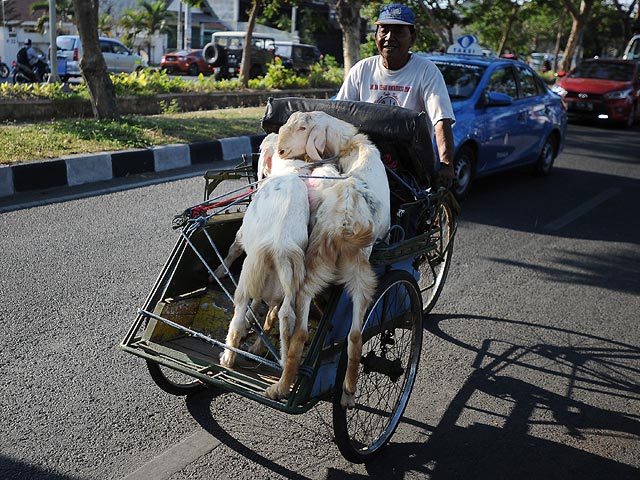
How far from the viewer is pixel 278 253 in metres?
2.66

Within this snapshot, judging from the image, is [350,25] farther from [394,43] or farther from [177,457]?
[177,457]

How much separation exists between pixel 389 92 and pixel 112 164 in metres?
4.91

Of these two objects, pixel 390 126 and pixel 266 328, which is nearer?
pixel 266 328

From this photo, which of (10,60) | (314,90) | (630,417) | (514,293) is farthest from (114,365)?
(10,60)

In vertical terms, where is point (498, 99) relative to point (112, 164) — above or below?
above

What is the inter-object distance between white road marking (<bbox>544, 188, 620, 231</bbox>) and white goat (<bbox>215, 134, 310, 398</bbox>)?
5.28 m

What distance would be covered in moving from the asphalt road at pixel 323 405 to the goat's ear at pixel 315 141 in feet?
4.04

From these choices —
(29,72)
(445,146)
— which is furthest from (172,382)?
(29,72)

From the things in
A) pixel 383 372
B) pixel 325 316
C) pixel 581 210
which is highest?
pixel 325 316

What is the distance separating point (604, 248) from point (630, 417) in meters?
3.43

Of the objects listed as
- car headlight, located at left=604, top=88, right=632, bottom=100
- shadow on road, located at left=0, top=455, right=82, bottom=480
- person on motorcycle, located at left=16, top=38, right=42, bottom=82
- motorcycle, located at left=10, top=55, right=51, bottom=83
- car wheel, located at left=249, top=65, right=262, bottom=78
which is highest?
car headlight, located at left=604, top=88, right=632, bottom=100

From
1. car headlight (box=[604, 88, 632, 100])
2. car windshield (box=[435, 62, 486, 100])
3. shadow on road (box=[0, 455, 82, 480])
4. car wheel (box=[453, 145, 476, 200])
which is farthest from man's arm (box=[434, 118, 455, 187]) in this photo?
car headlight (box=[604, 88, 632, 100])

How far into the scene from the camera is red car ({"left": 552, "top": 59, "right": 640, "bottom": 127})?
17.5 metres

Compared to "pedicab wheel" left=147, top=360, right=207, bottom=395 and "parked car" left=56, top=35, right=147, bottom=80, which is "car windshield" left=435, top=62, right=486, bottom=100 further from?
"parked car" left=56, top=35, right=147, bottom=80
